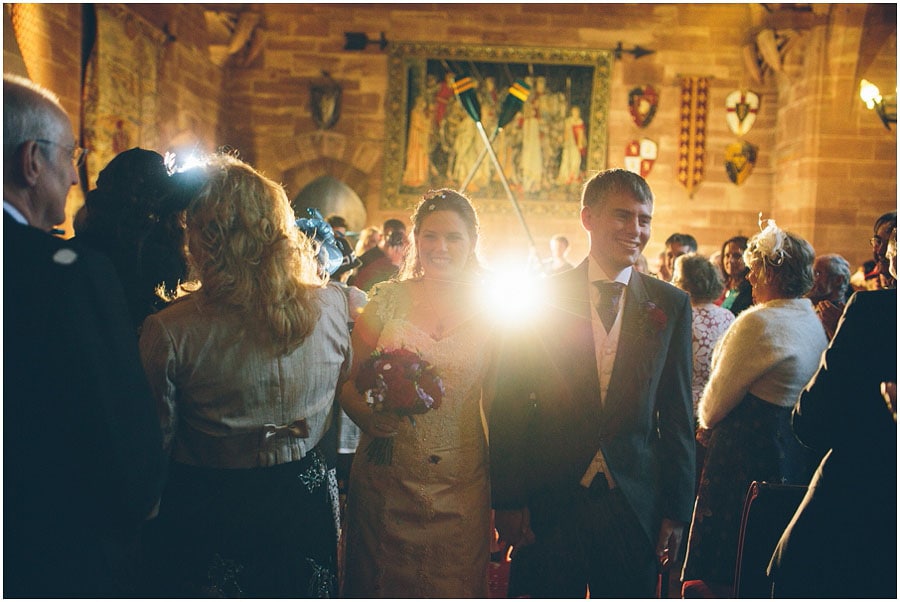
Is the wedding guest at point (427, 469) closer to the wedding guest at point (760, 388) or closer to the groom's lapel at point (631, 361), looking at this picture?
the groom's lapel at point (631, 361)

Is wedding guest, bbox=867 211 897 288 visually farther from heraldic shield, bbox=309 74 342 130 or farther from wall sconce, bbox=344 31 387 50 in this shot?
wall sconce, bbox=344 31 387 50

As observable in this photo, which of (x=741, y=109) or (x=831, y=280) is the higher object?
(x=741, y=109)

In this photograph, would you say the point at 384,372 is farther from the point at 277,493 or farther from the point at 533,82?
the point at 533,82

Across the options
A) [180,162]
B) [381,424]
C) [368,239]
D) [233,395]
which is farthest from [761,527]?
[368,239]

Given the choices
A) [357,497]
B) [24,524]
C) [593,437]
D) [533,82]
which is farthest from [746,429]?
[533,82]

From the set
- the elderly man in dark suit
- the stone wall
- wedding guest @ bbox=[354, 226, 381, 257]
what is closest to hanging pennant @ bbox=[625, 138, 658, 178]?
the stone wall

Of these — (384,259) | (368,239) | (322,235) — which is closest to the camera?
(322,235)

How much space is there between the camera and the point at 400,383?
2.03m

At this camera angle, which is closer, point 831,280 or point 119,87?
point 831,280

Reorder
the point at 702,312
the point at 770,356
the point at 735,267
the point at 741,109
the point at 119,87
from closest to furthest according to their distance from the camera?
the point at 770,356 → the point at 702,312 → the point at 735,267 → the point at 119,87 → the point at 741,109

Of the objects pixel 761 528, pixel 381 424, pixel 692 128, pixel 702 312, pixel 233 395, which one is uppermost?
pixel 692 128

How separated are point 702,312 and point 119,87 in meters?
5.76

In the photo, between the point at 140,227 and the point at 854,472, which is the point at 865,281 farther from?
the point at 140,227

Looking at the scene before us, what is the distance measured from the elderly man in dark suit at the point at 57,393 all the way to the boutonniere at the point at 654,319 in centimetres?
132
